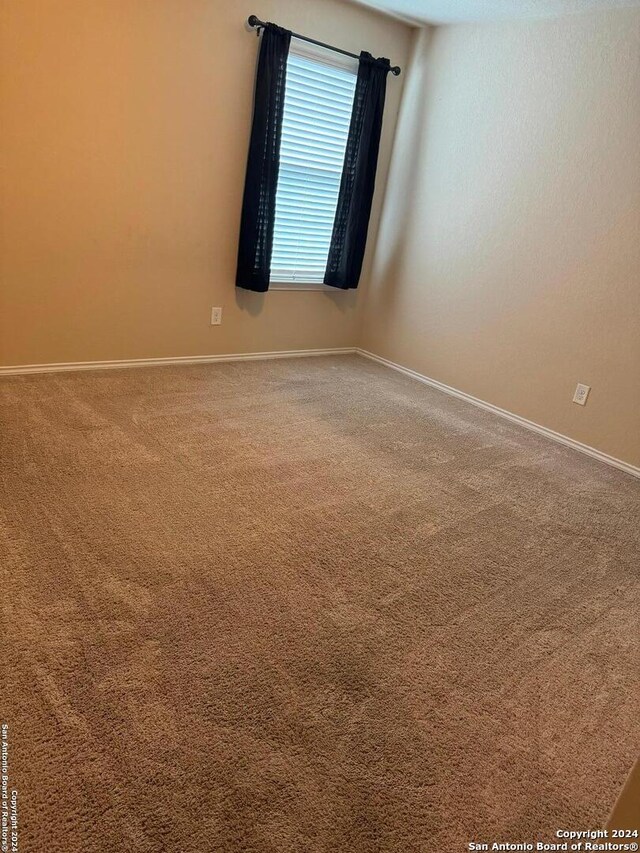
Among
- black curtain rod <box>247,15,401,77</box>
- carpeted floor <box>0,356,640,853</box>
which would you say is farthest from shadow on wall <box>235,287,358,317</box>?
black curtain rod <box>247,15,401,77</box>

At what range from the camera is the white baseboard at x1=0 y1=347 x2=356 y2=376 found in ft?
10.6

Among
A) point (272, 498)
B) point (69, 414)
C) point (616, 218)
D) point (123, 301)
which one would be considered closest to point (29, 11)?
point (123, 301)

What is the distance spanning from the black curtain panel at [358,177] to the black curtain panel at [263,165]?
2.00ft

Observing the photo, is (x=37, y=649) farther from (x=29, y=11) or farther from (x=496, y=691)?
(x=29, y=11)

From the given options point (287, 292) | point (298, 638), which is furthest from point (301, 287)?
point (298, 638)

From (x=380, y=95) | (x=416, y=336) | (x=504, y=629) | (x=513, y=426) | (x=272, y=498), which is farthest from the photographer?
(x=416, y=336)

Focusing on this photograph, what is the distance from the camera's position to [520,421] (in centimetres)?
364

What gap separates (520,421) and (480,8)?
245 cm

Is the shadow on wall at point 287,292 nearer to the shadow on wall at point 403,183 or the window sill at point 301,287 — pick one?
the window sill at point 301,287

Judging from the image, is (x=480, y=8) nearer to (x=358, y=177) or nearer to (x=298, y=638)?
(x=358, y=177)

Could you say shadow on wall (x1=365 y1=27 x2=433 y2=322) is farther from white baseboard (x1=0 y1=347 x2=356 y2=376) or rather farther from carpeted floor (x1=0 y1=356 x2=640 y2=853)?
carpeted floor (x1=0 y1=356 x2=640 y2=853)

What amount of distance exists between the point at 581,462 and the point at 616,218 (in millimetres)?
1346

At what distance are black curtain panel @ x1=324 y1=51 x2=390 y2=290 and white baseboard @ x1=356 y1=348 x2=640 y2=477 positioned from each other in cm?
74

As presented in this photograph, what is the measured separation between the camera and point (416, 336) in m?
4.23
